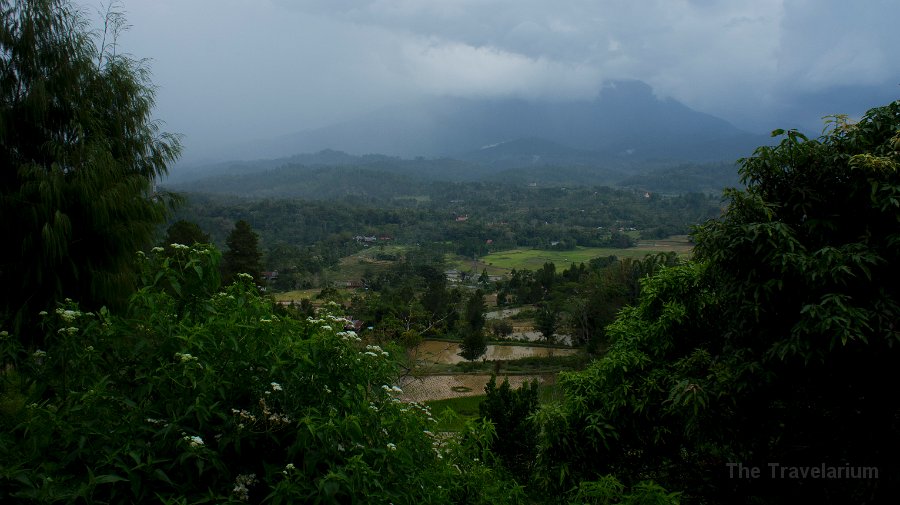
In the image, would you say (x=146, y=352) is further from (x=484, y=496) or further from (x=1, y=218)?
(x=1, y=218)

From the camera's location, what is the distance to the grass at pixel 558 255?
5338cm

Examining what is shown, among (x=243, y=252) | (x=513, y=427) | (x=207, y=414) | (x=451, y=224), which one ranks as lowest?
(x=451, y=224)

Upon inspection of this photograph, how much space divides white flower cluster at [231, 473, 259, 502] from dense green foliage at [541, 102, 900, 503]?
8.78 ft

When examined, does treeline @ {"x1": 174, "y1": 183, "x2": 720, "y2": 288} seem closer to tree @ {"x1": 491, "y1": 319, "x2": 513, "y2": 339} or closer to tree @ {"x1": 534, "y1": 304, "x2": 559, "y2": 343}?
tree @ {"x1": 491, "y1": 319, "x2": 513, "y2": 339}

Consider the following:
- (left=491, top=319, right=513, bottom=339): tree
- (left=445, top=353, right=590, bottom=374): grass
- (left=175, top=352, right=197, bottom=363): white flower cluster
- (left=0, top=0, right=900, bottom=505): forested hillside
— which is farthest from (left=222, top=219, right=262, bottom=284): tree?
(left=175, top=352, right=197, bottom=363): white flower cluster

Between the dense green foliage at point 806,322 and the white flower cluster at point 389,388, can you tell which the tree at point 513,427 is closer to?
the dense green foliage at point 806,322

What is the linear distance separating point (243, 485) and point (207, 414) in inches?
11.8

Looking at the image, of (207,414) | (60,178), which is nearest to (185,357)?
(207,414)

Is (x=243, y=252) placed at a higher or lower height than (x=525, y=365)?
higher

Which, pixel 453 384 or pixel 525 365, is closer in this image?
pixel 453 384

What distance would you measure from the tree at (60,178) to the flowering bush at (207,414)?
346cm

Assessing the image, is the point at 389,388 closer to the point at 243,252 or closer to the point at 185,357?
the point at 185,357

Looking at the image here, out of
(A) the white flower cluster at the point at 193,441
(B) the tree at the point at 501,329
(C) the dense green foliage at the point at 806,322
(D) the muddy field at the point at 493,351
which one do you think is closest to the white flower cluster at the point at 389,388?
(A) the white flower cluster at the point at 193,441

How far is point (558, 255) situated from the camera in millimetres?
59281
